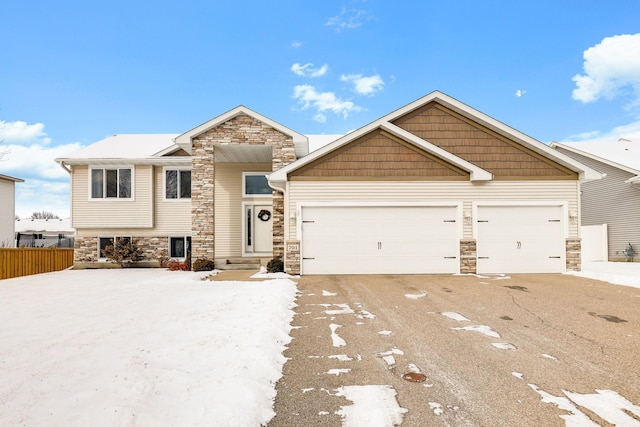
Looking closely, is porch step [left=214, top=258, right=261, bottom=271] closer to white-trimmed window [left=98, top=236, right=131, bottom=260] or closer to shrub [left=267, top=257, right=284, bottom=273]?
shrub [left=267, top=257, right=284, bottom=273]

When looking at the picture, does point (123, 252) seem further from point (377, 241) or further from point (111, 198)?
point (377, 241)

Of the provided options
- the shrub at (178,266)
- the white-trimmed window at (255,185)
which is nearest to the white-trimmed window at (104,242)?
the shrub at (178,266)

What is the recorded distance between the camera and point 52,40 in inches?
557

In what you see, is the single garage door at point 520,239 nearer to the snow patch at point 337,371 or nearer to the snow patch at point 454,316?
the snow patch at point 454,316

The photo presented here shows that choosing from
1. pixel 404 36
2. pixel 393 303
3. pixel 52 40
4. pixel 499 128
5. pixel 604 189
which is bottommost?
pixel 393 303

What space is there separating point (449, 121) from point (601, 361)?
971 centimetres

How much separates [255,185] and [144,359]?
36.2 feet

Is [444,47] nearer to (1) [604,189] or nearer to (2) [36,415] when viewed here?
(1) [604,189]

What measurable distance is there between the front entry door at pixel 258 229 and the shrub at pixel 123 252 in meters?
4.63

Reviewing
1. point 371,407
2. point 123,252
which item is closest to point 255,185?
point 123,252

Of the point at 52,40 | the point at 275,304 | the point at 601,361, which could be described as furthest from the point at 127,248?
the point at 601,361

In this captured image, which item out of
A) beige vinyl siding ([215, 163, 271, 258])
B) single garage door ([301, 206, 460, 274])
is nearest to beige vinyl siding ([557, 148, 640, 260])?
single garage door ([301, 206, 460, 274])

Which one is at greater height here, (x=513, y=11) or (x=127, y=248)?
(x=513, y=11)

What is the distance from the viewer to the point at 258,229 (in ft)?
46.6
